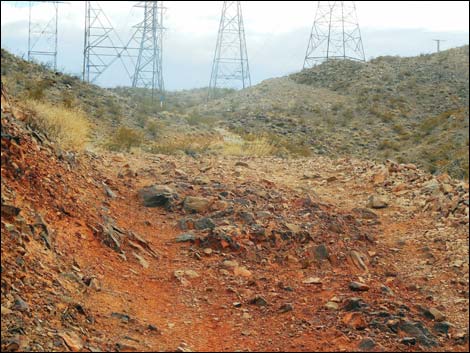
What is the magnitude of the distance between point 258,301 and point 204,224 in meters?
2.58

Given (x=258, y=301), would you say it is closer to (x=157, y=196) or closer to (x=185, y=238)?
(x=185, y=238)

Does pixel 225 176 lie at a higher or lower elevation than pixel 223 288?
higher

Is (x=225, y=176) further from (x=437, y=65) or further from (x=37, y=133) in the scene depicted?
(x=437, y=65)

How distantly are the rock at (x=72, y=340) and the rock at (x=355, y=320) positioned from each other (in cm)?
264

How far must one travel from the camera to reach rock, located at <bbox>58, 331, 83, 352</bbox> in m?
5.51

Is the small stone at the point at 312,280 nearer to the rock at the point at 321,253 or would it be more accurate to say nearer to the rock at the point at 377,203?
the rock at the point at 321,253

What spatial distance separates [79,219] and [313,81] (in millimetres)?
32717

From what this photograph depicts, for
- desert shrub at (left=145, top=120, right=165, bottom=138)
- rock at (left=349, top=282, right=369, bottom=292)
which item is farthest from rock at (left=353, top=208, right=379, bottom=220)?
desert shrub at (left=145, top=120, right=165, bottom=138)

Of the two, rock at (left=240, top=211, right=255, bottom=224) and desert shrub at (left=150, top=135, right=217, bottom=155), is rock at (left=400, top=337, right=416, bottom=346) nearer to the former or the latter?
rock at (left=240, top=211, right=255, bottom=224)

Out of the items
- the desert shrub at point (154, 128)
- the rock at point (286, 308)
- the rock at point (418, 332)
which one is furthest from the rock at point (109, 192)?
the desert shrub at point (154, 128)

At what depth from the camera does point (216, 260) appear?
855 centimetres

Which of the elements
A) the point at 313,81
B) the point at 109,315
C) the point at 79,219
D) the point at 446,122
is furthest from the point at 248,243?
the point at 313,81

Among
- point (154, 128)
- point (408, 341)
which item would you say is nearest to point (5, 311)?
point (408, 341)

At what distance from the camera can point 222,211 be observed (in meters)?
10.1
